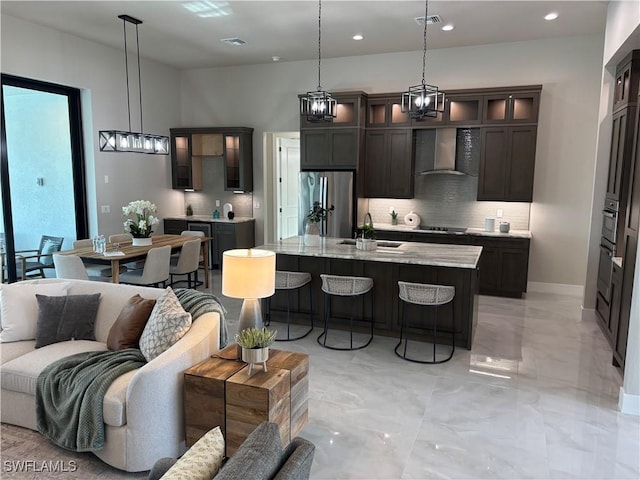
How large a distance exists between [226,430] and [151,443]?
434 millimetres

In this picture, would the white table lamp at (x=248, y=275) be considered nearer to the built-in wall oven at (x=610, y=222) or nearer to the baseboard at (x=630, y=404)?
the baseboard at (x=630, y=404)

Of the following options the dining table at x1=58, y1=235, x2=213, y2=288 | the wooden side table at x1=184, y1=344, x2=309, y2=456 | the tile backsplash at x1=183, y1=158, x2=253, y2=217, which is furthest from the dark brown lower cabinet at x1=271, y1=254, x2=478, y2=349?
the tile backsplash at x1=183, y1=158, x2=253, y2=217

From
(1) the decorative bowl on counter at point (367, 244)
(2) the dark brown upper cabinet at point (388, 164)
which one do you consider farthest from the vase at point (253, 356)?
(2) the dark brown upper cabinet at point (388, 164)

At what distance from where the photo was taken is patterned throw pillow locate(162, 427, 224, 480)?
4.60 feet

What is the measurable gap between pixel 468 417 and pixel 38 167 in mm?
6210

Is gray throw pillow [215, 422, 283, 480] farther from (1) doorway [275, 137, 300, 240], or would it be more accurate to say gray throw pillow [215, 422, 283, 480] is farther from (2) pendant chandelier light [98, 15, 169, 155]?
(1) doorway [275, 137, 300, 240]

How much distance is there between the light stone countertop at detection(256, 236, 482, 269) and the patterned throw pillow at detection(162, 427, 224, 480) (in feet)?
9.80

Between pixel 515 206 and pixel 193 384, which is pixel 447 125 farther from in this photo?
pixel 193 384

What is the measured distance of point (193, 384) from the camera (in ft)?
8.41

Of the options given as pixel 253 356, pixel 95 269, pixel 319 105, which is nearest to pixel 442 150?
pixel 319 105

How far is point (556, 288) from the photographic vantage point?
21.5ft

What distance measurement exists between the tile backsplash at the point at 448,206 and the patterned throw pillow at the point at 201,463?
5695 millimetres

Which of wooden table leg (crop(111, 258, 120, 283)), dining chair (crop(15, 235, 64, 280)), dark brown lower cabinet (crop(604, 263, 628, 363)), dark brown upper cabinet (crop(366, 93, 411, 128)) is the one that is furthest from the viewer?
dark brown upper cabinet (crop(366, 93, 411, 128))

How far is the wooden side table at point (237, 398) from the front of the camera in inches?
95.3
